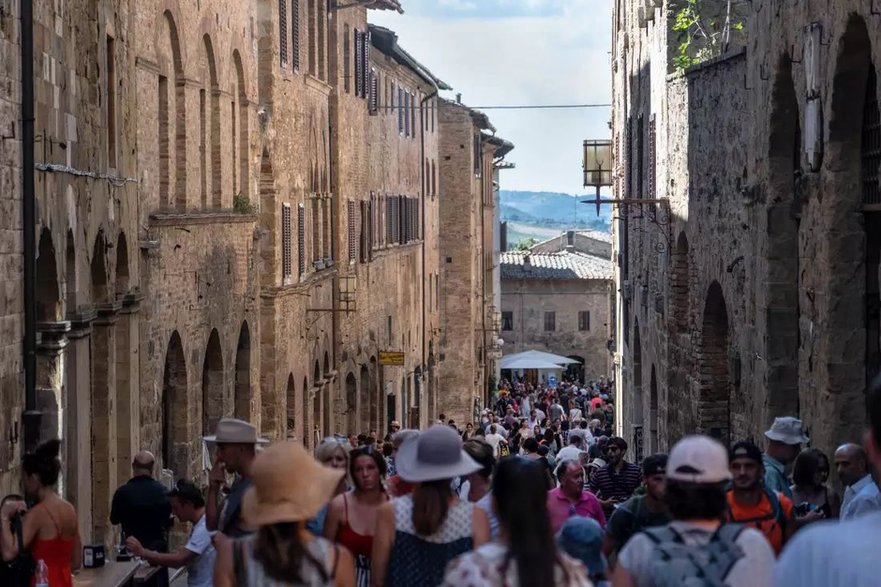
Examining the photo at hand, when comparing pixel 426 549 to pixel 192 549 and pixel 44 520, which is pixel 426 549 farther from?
pixel 44 520

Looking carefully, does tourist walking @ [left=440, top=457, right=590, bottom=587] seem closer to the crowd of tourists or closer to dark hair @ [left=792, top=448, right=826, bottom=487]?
the crowd of tourists

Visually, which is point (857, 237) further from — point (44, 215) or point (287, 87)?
point (287, 87)

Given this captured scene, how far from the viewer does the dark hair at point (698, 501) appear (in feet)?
17.8

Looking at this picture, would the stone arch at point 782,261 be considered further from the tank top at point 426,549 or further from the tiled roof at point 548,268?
the tiled roof at point 548,268

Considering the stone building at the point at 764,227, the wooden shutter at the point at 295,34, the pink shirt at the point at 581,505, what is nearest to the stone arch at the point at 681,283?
the stone building at the point at 764,227

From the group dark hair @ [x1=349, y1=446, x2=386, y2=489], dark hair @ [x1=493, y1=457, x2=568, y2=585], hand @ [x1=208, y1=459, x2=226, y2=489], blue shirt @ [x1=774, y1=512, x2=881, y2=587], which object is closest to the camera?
blue shirt @ [x1=774, y1=512, x2=881, y2=587]

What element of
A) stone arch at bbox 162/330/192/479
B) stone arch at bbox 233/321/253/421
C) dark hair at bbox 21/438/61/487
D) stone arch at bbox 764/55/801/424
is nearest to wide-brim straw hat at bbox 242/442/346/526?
dark hair at bbox 21/438/61/487

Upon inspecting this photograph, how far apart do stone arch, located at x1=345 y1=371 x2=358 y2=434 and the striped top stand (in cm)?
2429

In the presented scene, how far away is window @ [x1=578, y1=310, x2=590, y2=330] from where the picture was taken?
243 feet

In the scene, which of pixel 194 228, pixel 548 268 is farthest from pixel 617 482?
pixel 548 268

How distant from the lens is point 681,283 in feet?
73.5

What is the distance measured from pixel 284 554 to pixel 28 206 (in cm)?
816

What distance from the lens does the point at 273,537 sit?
550 cm

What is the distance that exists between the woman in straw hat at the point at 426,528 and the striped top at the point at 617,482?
6060mm
